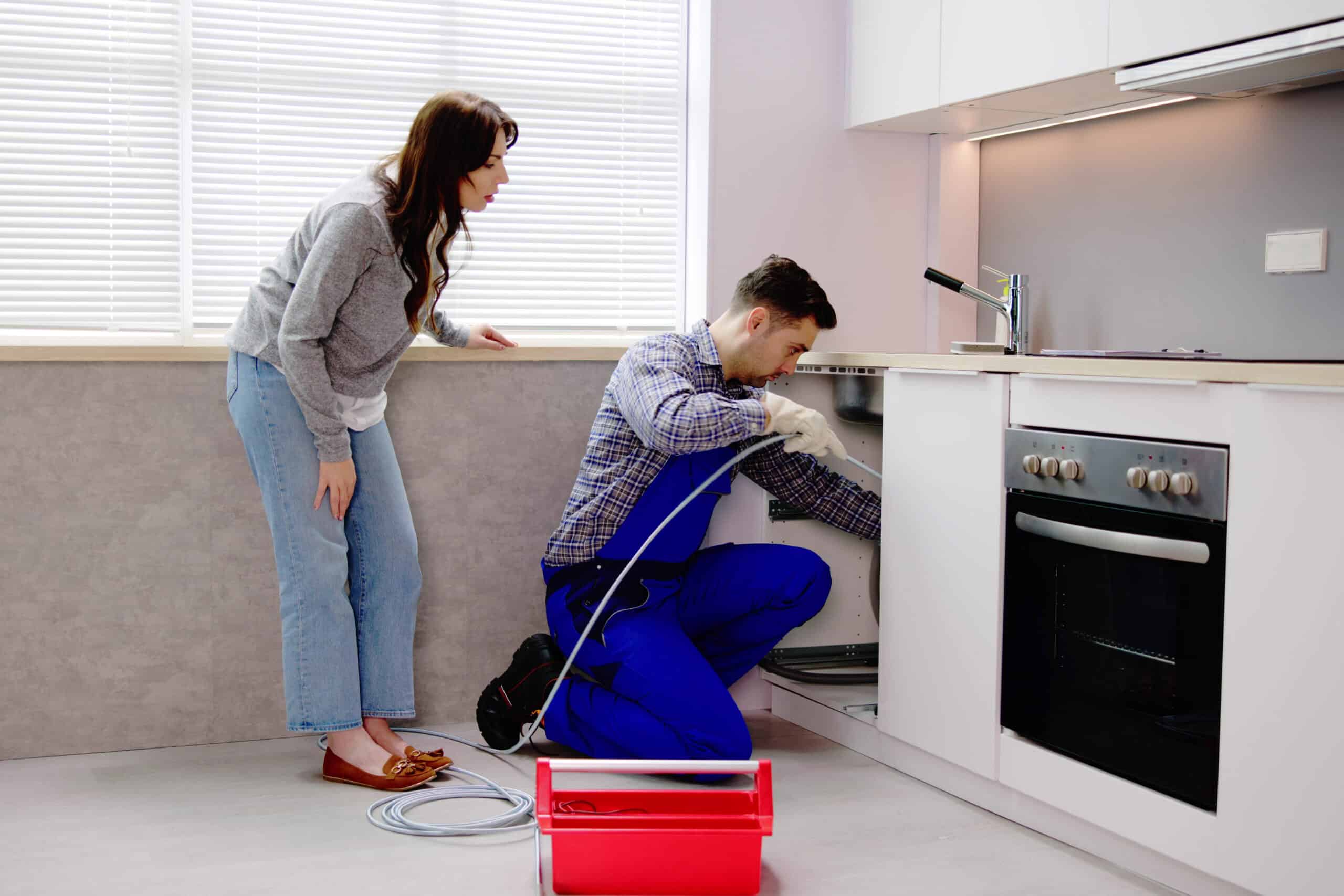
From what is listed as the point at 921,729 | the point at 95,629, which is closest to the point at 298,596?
the point at 95,629

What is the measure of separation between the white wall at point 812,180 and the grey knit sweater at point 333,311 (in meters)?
0.93

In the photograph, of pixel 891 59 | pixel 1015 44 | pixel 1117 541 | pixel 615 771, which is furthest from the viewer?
pixel 891 59

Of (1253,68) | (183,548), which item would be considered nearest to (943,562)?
(1253,68)

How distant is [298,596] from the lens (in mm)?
2340

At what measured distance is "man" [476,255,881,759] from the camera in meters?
2.38

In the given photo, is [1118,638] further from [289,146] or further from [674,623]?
[289,146]

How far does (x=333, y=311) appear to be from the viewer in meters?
2.23

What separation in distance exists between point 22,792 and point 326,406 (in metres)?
0.95

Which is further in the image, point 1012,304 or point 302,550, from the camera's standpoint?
point 1012,304

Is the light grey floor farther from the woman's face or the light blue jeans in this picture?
the woman's face

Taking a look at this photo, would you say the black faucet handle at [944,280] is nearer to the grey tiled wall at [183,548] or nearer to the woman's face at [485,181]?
the grey tiled wall at [183,548]

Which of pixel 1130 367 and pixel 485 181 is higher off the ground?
pixel 485 181

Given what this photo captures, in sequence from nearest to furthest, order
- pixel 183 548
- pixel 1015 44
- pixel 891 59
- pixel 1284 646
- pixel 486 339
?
pixel 1284 646 < pixel 1015 44 < pixel 183 548 < pixel 486 339 < pixel 891 59

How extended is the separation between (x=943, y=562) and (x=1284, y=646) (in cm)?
72
